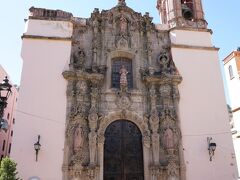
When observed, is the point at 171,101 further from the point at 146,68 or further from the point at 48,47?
the point at 48,47

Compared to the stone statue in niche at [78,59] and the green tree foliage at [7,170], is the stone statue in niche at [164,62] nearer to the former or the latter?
the stone statue in niche at [78,59]

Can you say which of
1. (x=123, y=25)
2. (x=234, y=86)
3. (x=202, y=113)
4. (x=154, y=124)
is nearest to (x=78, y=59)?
(x=123, y=25)

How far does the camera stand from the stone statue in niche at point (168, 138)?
47.1 feet

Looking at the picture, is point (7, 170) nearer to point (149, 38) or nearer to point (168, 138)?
point (168, 138)

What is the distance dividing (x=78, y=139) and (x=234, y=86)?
17.5 meters

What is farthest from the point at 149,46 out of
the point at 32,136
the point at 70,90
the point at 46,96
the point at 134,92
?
the point at 32,136

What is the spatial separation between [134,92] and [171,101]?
206 cm

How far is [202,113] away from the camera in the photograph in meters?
15.6

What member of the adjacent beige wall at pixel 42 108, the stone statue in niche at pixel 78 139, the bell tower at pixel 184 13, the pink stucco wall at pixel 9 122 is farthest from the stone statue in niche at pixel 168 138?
the pink stucco wall at pixel 9 122

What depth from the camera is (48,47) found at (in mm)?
15938

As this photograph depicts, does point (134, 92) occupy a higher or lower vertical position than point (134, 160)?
higher

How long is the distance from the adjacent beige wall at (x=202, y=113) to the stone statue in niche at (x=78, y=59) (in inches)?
209

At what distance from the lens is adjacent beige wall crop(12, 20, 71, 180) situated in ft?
43.9

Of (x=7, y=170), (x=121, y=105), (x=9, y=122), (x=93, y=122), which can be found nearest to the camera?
(x=7, y=170)
